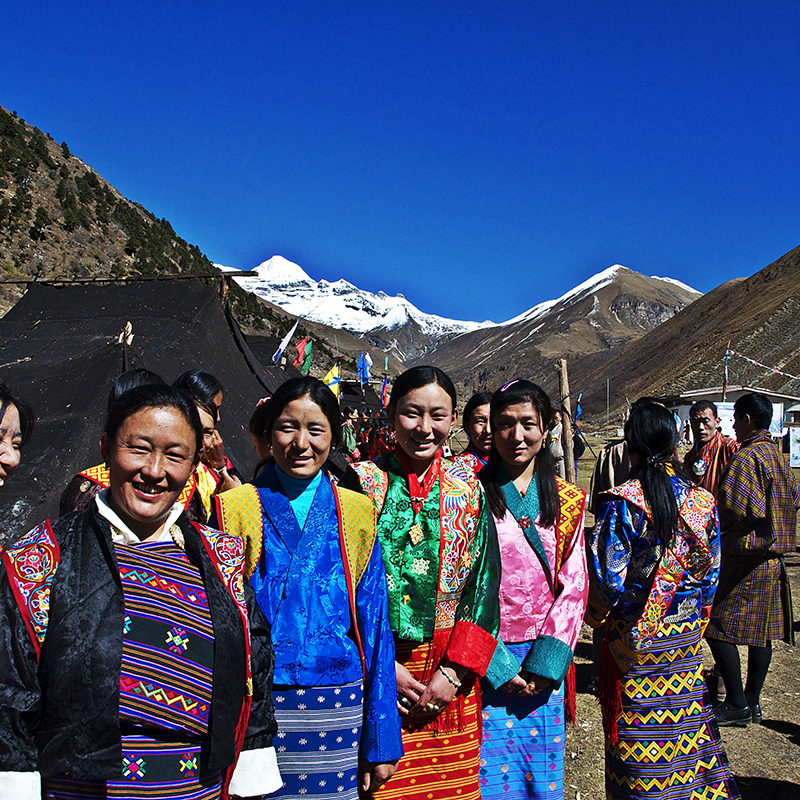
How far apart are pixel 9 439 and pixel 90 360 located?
438 cm

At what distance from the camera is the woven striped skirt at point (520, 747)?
2494 mm

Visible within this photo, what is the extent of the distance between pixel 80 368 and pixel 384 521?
15.4ft

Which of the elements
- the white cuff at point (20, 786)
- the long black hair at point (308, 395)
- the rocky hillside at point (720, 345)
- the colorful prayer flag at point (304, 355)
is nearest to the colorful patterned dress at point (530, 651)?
the long black hair at point (308, 395)

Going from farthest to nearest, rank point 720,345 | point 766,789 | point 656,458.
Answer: point 720,345 < point 766,789 < point 656,458

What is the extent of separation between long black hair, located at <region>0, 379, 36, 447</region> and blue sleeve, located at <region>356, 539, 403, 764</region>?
1.15 metres

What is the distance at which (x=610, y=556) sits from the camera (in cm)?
272

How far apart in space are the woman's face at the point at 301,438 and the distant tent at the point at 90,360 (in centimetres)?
322

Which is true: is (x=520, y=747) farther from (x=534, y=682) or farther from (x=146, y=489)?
(x=146, y=489)

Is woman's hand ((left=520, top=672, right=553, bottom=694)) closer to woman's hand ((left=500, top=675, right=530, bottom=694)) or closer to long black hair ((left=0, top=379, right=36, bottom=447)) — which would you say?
woman's hand ((left=500, top=675, right=530, bottom=694))

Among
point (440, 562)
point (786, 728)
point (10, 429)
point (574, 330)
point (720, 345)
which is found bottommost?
point (786, 728)

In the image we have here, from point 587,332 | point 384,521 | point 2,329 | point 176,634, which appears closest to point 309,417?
point 384,521

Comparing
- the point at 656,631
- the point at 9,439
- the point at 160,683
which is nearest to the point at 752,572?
the point at 656,631

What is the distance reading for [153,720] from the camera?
4.89ft

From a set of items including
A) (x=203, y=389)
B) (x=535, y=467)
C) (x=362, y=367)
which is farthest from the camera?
(x=362, y=367)
